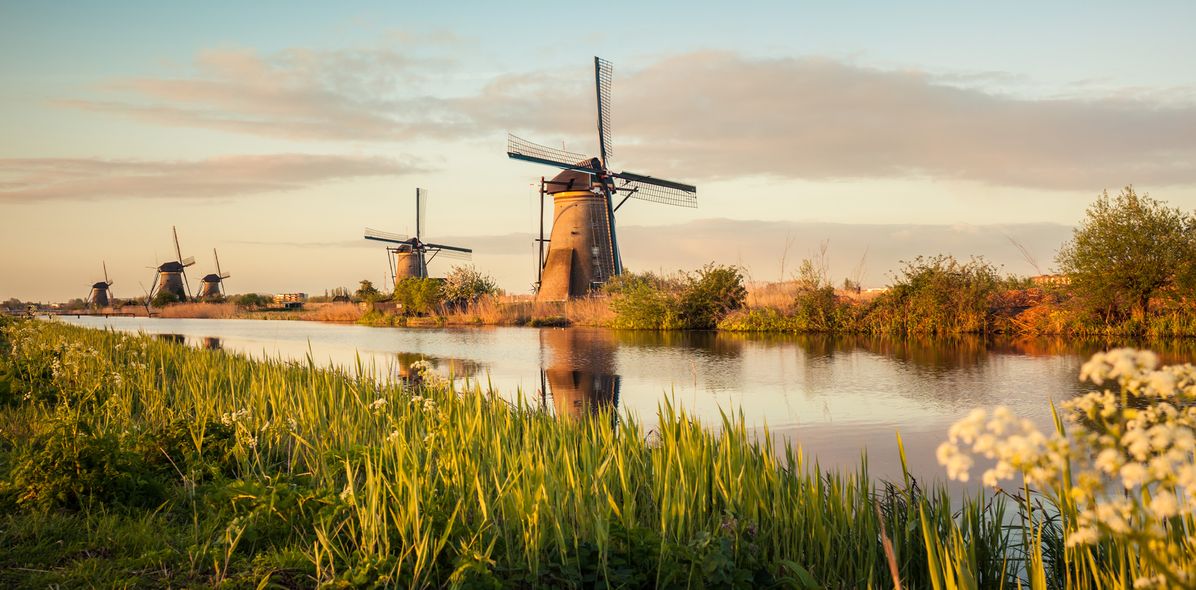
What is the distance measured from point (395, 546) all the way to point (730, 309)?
23.8 meters

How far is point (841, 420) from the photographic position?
27.2 feet

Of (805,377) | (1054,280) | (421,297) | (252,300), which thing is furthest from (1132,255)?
(252,300)

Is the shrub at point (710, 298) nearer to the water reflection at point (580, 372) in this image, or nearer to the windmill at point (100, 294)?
the water reflection at point (580, 372)

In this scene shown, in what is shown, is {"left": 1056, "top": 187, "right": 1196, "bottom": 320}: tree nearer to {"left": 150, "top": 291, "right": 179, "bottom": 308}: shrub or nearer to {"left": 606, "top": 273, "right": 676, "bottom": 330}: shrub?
{"left": 606, "top": 273, "right": 676, "bottom": 330}: shrub

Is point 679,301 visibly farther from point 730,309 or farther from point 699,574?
point 699,574

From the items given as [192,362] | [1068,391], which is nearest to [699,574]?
[192,362]

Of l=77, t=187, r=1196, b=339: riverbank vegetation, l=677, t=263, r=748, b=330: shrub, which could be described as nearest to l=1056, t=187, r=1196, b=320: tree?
l=77, t=187, r=1196, b=339: riverbank vegetation

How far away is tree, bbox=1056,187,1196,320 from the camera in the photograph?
17.5 metres

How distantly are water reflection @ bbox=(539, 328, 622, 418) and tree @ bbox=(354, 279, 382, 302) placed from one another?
23.7 m

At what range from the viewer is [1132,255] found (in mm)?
17781

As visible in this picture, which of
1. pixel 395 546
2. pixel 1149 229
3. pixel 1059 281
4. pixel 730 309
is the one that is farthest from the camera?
pixel 730 309

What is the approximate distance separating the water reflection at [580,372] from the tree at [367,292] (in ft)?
77.9

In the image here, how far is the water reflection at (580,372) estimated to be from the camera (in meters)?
9.53

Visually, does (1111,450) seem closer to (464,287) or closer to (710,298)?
(710,298)
